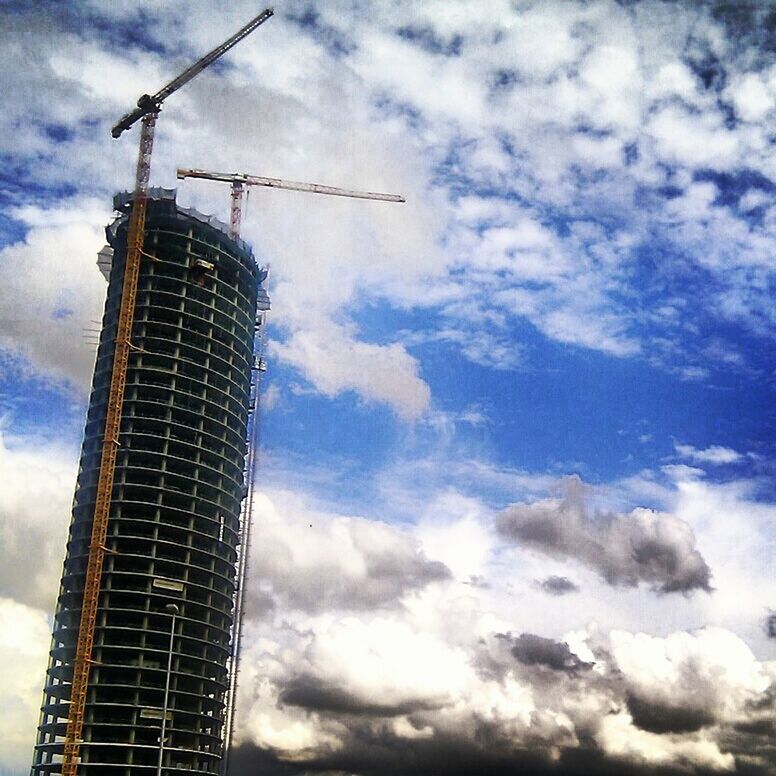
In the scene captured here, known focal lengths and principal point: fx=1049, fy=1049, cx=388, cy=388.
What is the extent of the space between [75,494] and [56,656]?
97.9ft

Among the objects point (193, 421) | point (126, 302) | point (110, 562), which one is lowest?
point (110, 562)

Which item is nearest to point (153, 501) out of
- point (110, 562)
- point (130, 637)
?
point (110, 562)

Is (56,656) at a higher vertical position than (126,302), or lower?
lower

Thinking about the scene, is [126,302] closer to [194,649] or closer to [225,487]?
[225,487]

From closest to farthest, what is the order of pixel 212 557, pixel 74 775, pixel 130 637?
1. pixel 74 775
2. pixel 130 637
3. pixel 212 557

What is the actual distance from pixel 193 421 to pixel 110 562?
30.6 m

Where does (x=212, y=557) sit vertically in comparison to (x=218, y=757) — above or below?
above

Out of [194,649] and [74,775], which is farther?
[194,649]

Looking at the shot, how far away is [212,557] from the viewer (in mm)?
191500

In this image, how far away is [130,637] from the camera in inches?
6973

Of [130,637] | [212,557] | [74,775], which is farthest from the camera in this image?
[212,557]

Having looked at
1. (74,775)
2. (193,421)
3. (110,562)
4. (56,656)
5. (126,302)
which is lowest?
(74,775)

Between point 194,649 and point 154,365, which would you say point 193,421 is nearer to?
point 154,365

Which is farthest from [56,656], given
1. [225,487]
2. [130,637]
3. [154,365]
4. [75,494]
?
[154,365]
